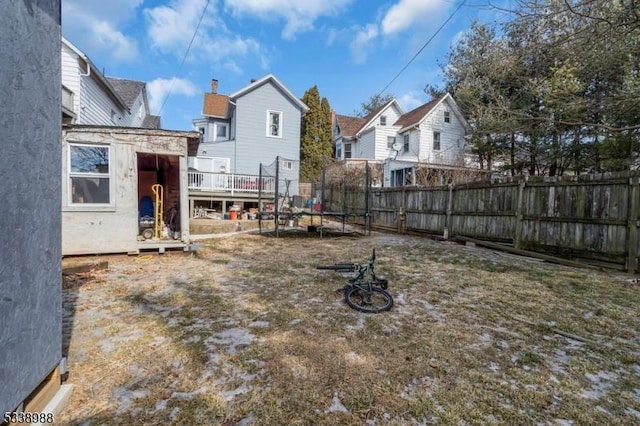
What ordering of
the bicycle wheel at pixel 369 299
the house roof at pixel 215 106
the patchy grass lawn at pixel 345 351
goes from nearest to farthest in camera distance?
the patchy grass lawn at pixel 345 351, the bicycle wheel at pixel 369 299, the house roof at pixel 215 106

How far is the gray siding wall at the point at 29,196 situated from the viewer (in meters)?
1.55

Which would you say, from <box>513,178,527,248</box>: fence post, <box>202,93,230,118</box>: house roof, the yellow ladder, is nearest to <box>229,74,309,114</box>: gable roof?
<box>202,93,230,118</box>: house roof

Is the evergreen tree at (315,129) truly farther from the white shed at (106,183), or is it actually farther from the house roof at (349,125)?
the white shed at (106,183)

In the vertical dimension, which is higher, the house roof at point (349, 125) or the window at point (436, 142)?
the house roof at point (349, 125)

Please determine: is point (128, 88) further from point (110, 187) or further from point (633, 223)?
point (633, 223)

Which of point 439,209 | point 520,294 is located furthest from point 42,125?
point 439,209

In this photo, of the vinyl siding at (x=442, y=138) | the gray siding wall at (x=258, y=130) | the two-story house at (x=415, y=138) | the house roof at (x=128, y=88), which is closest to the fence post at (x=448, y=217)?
the two-story house at (x=415, y=138)

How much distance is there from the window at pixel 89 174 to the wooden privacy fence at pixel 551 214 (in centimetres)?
922

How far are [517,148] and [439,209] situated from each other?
32.2ft

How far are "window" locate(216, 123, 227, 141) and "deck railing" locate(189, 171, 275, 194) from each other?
20.9 ft

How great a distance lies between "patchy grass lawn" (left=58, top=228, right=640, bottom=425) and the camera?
2.15 meters

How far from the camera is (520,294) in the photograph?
472 centimetres

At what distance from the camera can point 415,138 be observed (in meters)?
21.6

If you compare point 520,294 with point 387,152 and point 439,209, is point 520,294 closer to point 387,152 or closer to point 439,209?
point 439,209
